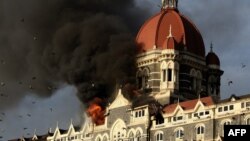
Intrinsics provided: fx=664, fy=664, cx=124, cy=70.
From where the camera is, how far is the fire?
342ft

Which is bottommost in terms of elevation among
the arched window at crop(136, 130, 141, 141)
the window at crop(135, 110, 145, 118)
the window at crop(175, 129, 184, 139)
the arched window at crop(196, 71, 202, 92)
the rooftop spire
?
the window at crop(175, 129, 184, 139)

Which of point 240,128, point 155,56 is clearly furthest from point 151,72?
point 240,128

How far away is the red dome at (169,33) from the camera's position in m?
110

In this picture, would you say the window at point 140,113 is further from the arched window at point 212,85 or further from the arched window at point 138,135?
the arched window at point 212,85

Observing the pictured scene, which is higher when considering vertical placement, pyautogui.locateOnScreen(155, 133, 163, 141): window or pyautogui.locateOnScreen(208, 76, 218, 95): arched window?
pyautogui.locateOnScreen(208, 76, 218, 95): arched window

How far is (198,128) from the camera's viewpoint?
3531 inches

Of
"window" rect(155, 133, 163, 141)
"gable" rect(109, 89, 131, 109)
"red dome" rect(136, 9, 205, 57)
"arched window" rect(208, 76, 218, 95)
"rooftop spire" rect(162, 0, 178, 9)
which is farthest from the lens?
"rooftop spire" rect(162, 0, 178, 9)

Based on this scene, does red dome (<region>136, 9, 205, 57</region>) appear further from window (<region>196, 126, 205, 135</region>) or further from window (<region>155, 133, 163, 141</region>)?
window (<region>196, 126, 205, 135</region>)

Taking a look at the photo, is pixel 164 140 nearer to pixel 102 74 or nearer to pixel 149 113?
pixel 149 113

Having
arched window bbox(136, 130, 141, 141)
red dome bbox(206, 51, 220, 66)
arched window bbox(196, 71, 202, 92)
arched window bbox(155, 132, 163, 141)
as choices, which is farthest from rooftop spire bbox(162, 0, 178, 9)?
arched window bbox(155, 132, 163, 141)

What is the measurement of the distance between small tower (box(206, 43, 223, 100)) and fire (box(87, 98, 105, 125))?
1897cm

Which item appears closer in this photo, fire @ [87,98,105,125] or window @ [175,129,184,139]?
window @ [175,129,184,139]

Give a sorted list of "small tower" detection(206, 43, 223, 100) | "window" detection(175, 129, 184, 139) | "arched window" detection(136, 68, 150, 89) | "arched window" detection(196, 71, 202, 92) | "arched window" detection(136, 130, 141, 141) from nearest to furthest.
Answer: "window" detection(175, 129, 184, 139)
"arched window" detection(136, 130, 141, 141)
"arched window" detection(136, 68, 150, 89)
"arched window" detection(196, 71, 202, 92)
"small tower" detection(206, 43, 223, 100)

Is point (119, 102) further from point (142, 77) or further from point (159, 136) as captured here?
point (159, 136)
